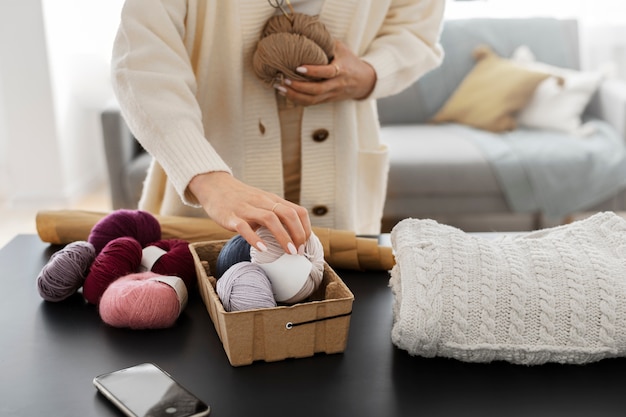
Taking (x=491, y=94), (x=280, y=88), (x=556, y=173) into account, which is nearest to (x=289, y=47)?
(x=280, y=88)

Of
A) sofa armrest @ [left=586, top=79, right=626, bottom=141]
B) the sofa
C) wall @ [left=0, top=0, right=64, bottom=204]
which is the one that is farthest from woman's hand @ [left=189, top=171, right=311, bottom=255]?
wall @ [left=0, top=0, right=64, bottom=204]

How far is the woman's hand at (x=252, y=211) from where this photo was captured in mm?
704

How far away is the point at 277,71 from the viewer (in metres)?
0.98

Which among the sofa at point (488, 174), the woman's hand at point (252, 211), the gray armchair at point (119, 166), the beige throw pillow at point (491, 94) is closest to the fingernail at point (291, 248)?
the woman's hand at point (252, 211)

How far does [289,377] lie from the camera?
64cm

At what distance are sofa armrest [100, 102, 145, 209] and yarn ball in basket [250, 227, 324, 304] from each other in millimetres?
1991

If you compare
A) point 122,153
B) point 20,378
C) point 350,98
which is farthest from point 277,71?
point 122,153

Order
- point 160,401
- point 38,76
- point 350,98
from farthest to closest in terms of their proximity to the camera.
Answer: point 38,76 < point 350,98 < point 160,401

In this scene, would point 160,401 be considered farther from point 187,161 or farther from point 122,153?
point 122,153

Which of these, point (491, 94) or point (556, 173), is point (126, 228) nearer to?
point (556, 173)

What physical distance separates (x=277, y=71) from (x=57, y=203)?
259 cm

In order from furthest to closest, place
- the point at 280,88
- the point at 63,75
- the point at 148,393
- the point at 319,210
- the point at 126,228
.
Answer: the point at 63,75
the point at 319,210
the point at 280,88
the point at 126,228
the point at 148,393

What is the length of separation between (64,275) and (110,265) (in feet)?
0.19

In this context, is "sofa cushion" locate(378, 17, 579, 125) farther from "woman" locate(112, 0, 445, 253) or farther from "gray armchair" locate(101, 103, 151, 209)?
"woman" locate(112, 0, 445, 253)
